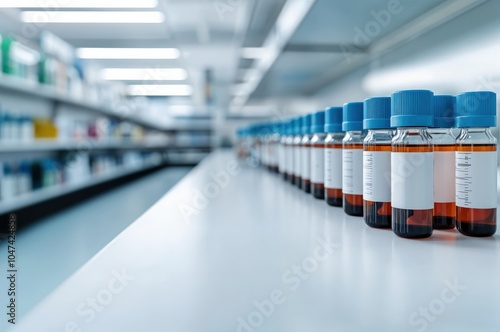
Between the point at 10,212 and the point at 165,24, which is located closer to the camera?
the point at 10,212

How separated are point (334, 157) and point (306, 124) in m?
0.31

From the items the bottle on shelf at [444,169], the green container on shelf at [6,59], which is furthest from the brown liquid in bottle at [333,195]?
the green container on shelf at [6,59]

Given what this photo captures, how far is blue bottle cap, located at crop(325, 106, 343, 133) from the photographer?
91 centimetres

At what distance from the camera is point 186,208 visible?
962 mm

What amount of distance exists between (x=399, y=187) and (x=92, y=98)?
4.62 metres

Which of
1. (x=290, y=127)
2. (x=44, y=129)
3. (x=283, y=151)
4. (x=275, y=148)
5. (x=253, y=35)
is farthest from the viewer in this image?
(x=44, y=129)

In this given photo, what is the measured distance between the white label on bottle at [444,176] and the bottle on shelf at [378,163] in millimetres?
96

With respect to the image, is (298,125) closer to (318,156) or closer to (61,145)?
(318,156)

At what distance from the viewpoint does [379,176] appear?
2.23 feet

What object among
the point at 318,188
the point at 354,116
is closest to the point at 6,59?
the point at 318,188

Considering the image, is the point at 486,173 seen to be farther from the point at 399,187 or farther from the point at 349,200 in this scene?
the point at 349,200

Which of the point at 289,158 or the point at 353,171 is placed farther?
the point at 289,158

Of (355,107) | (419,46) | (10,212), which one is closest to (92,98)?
(10,212)

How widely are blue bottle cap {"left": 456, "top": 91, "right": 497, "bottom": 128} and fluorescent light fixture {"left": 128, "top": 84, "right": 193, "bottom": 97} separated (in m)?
8.45
